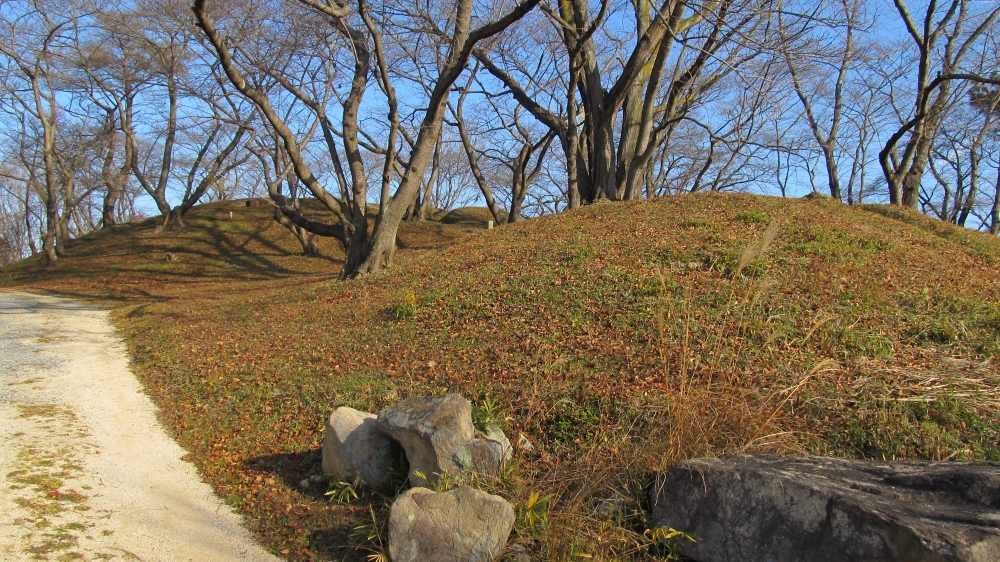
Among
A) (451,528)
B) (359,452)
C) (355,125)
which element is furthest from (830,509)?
(355,125)

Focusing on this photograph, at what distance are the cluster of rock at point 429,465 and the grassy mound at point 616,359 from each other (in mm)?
212

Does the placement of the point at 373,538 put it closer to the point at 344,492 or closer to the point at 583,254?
the point at 344,492

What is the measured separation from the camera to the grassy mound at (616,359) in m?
4.32

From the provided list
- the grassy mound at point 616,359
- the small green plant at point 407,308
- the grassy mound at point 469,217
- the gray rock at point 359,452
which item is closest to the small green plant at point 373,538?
the grassy mound at point 616,359

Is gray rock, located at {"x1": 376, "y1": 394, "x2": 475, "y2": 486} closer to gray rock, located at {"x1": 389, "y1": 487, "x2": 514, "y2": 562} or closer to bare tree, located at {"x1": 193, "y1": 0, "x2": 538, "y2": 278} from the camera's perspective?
gray rock, located at {"x1": 389, "y1": 487, "x2": 514, "y2": 562}

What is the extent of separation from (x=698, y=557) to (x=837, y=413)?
187cm

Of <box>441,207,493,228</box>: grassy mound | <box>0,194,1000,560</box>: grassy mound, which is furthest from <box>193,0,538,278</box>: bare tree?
<box>441,207,493,228</box>: grassy mound

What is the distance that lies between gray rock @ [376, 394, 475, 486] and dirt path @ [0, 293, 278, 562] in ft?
3.72

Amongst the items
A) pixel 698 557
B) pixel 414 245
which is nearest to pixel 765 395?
pixel 698 557

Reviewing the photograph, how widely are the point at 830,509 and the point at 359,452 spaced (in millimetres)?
3197

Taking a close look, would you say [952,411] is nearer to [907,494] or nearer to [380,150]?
[907,494]

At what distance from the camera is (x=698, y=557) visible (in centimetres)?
363

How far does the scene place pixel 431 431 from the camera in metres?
4.42

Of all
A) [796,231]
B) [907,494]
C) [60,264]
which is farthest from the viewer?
[60,264]
